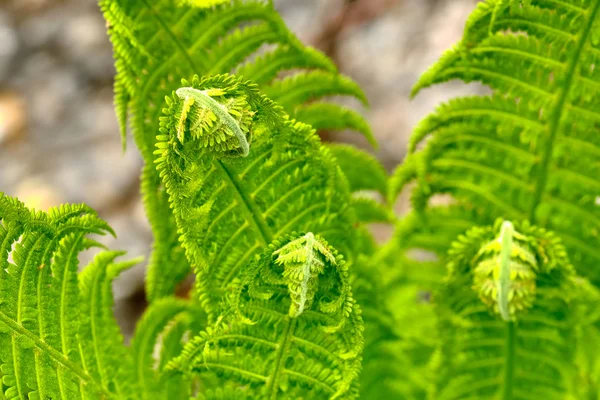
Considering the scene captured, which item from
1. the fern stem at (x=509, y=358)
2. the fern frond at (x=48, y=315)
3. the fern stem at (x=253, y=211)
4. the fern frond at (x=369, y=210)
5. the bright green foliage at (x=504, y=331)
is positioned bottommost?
the fern frond at (x=48, y=315)

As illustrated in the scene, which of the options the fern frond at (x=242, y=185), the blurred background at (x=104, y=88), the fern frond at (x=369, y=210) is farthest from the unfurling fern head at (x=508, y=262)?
the blurred background at (x=104, y=88)

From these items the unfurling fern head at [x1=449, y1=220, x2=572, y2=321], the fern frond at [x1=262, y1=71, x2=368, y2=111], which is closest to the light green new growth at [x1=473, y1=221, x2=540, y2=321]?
the unfurling fern head at [x1=449, y1=220, x2=572, y2=321]

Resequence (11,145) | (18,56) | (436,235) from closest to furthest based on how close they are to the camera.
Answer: (436,235) → (11,145) → (18,56)

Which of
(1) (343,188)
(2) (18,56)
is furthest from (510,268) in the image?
(2) (18,56)

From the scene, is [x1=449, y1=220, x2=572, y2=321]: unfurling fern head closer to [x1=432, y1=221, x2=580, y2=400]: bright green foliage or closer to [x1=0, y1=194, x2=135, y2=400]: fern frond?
[x1=432, y1=221, x2=580, y2=400]: bright green foliage

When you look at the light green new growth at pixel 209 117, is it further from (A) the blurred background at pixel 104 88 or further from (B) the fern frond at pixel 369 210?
(A) the blurred background at pixel 104 88

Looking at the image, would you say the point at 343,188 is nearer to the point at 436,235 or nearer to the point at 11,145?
the point at 436,235
